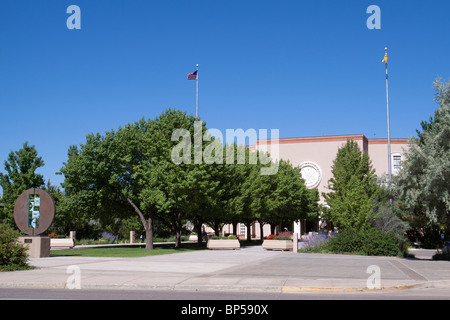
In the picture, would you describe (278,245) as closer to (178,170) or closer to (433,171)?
(178,170)

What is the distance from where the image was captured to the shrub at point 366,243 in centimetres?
2879

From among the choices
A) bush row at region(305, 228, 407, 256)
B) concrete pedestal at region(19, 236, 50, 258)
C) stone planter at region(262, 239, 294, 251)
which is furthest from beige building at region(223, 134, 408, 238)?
concrete pedestal at region(19, 236, 50, 258)

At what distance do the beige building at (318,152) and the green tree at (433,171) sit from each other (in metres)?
41.1

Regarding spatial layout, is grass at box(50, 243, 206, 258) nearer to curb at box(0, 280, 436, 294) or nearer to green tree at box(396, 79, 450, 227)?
curb at box(0, 280, 436, 294)

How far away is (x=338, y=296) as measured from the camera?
10984 millimetres

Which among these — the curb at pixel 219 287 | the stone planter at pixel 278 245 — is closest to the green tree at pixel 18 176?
the stone planter at pixel 278 245

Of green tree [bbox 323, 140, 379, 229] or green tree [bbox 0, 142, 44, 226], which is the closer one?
green tree [bbox 323, 140, 379, 229]

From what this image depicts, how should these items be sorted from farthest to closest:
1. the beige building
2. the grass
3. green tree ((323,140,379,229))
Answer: the beige building < green tree ((323,140,379,229)) < the grass

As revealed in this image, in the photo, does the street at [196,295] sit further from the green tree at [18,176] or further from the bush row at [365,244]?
the green tree at [18,176]

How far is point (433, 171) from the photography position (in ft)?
69.6

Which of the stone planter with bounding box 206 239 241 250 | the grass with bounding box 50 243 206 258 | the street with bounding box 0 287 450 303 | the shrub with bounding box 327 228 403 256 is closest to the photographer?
the street with bounding box 0 287 450 303

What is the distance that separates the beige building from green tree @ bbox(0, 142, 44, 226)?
110 ft

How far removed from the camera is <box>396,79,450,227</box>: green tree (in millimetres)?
21453
